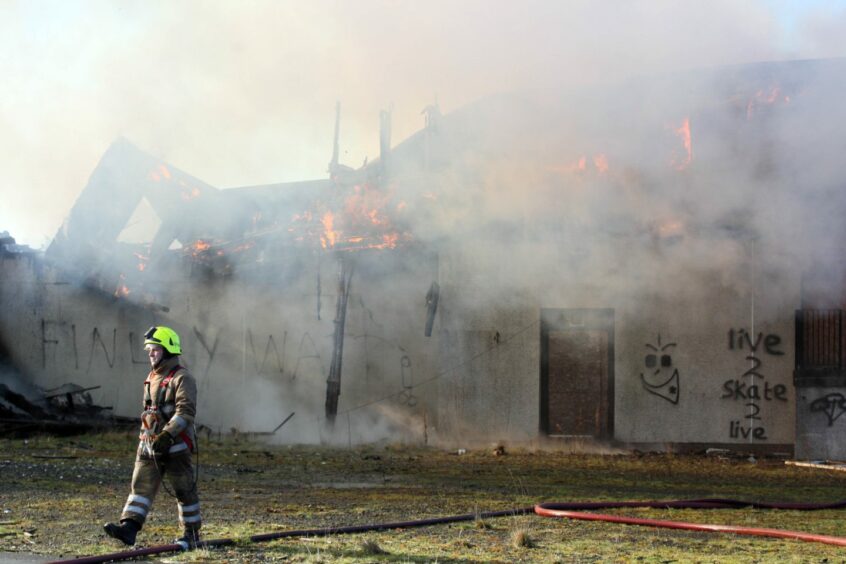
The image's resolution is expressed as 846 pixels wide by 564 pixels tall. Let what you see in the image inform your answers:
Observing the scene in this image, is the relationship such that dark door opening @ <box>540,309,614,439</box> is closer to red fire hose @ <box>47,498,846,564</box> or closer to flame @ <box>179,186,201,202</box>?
red fire hose @ <box>47,498,846,564</box>

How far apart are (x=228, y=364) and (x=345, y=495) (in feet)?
35.1

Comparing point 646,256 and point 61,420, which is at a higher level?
point 646,256

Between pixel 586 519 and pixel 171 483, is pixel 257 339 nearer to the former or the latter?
→ pixel 586 519

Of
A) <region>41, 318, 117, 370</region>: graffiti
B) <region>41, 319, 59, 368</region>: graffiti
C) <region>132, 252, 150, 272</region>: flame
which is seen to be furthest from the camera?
<region>41, 319, 59, 368</region>: graffiti

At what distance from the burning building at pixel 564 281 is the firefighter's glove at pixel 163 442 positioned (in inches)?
439

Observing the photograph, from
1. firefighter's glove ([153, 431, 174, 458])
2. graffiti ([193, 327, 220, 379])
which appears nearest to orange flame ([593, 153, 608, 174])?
graffiti ([193, 327, 220, 379])

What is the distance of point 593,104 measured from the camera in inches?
683

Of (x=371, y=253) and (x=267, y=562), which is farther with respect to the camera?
(x=371, y=253)

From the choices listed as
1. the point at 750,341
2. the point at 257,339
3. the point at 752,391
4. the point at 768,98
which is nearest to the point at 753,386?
the point at 752,391

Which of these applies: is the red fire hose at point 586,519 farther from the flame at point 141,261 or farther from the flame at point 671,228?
the flame at point 141,261

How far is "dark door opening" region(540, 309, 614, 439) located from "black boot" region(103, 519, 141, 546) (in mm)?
11386

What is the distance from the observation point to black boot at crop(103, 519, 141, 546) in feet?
24.0

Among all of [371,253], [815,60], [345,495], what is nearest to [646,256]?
[815,60]

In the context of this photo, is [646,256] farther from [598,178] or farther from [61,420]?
[61,420]
